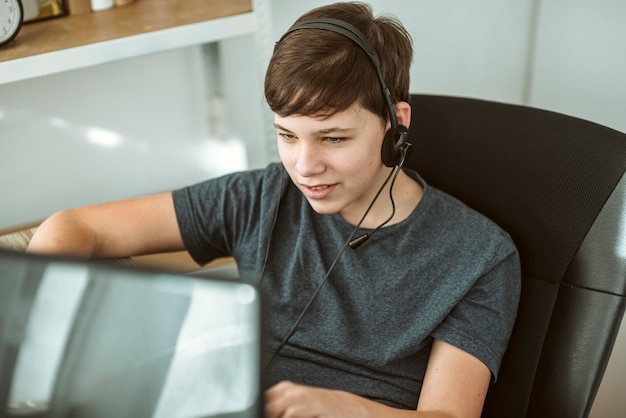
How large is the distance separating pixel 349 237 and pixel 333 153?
165 mm

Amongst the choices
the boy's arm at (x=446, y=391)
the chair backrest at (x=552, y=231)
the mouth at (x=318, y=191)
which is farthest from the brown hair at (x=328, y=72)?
the boy's arm at (x=446, y=391)

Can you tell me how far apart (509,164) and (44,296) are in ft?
2.68

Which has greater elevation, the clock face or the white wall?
the clock face

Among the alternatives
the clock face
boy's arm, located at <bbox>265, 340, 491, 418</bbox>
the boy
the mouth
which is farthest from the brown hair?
the clock face

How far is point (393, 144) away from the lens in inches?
46.6

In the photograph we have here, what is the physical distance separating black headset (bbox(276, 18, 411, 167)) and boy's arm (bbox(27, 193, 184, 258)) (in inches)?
13.9

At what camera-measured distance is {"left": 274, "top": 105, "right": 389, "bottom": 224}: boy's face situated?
1146mm

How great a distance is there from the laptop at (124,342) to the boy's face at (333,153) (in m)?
0.51

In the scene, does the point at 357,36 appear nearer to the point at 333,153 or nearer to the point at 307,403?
the point at 333,153

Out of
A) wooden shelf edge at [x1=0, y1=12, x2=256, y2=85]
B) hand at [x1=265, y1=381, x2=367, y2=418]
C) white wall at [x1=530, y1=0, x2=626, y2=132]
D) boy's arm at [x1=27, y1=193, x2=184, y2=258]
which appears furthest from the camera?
white wall at [x1=530, y1=0, x2=626, y2=132]

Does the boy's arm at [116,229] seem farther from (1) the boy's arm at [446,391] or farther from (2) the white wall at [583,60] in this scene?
(2) the white wall at [583,60]

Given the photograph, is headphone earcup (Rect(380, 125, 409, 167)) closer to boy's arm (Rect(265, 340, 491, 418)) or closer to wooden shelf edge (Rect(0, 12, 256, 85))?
boy's arm (Rect(265, 340, 491, 418))

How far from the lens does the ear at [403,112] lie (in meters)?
1.21

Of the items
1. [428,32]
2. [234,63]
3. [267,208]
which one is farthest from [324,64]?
[428,32]
